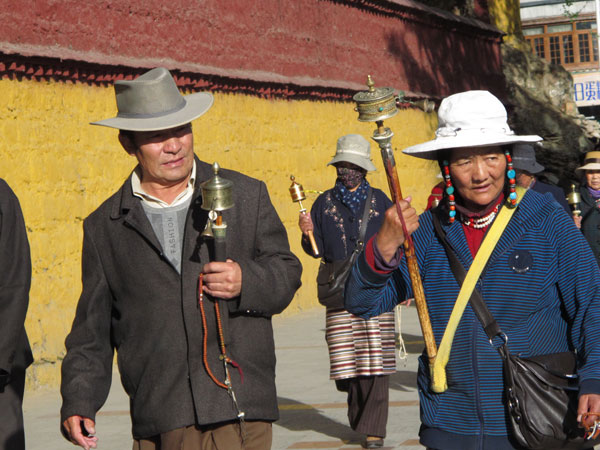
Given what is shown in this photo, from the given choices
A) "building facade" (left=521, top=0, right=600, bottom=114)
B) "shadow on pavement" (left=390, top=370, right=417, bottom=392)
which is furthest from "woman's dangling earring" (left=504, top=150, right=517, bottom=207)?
"building facade" (left=521, top=0, right=600, bottom=114)

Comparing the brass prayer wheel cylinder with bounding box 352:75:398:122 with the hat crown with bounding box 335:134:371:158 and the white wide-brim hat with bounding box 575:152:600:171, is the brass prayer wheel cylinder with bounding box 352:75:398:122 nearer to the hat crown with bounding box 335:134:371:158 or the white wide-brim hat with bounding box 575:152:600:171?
the hat crown with bounding box 335:134:371:158

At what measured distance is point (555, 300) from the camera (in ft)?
14.4

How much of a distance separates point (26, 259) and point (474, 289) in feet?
6.99

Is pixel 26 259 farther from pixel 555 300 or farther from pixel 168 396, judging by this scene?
pixel 555 300

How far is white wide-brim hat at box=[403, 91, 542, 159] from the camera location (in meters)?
4.41

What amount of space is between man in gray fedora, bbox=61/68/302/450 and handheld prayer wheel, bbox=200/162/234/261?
12cm

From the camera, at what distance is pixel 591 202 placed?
1150 centimetres

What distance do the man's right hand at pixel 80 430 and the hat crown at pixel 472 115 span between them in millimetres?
1652

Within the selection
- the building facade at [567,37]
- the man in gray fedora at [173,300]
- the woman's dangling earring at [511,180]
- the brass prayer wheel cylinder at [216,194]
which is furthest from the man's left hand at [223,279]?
the building facade at [567,37]

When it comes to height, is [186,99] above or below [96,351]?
above

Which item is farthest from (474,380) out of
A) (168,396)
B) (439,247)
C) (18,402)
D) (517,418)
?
(18,402)

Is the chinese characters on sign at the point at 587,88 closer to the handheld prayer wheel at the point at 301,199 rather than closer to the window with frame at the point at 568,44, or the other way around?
the window with frame at the point at 568,44

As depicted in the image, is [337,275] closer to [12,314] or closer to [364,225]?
[364,225]

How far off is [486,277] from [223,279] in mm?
921
